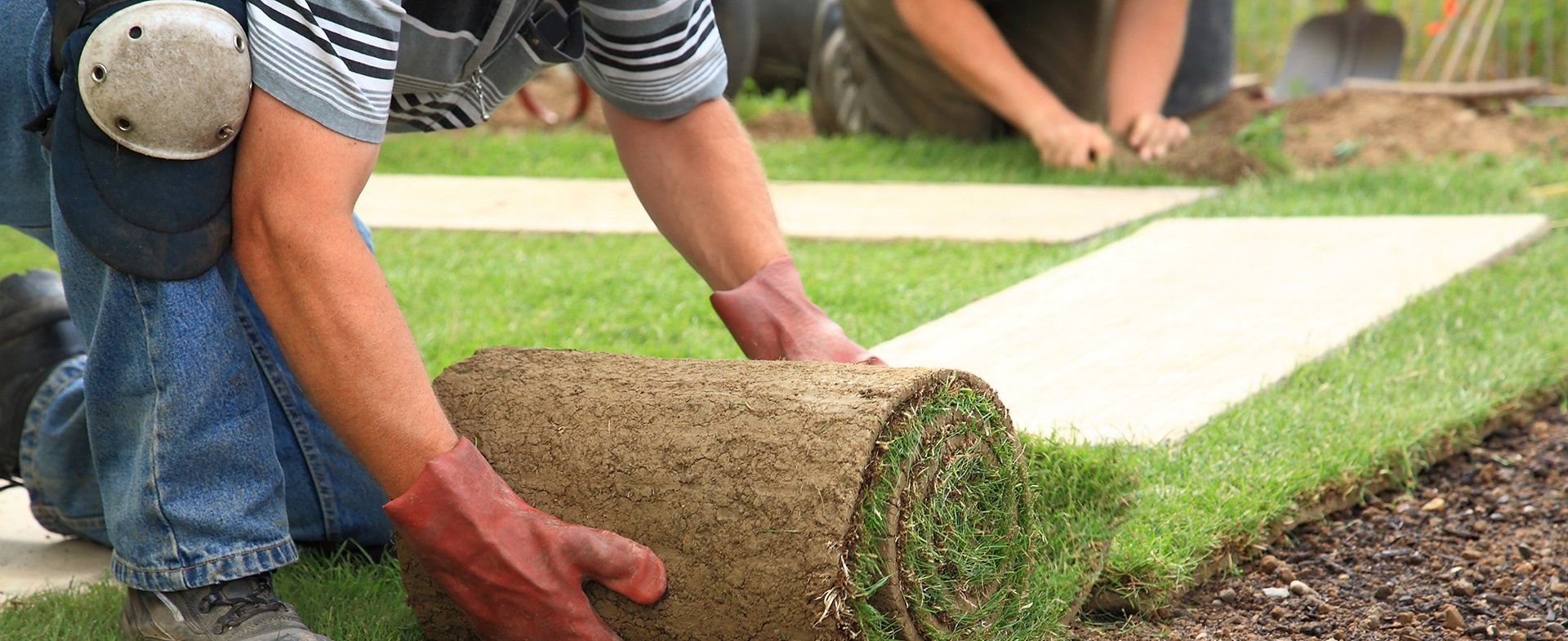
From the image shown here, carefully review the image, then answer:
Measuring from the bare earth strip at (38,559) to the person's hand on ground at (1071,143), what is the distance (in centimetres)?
347

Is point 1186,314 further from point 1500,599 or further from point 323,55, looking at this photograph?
point 323,55

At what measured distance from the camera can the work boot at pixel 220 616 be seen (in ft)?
5.78

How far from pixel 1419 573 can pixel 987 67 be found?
3.32 m

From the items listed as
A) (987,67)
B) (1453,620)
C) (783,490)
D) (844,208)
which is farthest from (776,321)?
(987,67)

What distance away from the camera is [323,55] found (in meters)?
1.59

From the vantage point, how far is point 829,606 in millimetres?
1558

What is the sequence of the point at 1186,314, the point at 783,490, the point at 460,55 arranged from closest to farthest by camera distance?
the point at 783,490, the point at 460,55, the point at 1186,314

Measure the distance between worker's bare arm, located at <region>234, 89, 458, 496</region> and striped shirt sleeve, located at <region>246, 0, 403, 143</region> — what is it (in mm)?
20

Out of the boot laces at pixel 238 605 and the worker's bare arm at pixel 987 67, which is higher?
the boot laces at pixel 238 605

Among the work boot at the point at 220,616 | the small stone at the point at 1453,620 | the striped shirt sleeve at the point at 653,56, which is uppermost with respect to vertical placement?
the striped shirt sleeve at the point at 653,56

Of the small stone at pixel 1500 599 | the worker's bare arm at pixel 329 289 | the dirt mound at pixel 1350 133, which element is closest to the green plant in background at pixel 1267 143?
the dirt mound at pixel 1350 133

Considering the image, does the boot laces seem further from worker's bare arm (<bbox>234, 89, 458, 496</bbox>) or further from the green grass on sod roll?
the green grass on sod roll

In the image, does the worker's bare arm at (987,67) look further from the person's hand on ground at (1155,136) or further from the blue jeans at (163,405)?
the blue jeans at (163,405)

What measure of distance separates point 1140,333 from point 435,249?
2.06 meters
